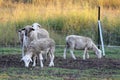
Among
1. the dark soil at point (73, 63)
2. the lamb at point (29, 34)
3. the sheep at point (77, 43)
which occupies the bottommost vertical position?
the dark soil at point (73, 63)

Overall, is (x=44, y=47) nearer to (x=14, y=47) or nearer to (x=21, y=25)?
(x=14, y=47)

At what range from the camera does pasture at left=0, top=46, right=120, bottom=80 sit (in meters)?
13.5

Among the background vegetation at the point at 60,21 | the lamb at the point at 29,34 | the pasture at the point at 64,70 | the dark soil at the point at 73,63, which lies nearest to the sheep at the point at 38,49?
the pasture at the point at 64,70

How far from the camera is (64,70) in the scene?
14789mm

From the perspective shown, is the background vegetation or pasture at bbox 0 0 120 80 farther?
the background vegetation

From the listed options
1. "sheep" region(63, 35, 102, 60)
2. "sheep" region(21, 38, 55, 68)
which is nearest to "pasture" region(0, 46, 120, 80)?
"sheep" region(21, 38, 55, 68)

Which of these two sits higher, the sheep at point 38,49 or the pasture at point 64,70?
the sheep at point 38,49

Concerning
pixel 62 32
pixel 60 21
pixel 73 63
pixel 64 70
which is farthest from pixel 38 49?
pixel 60 21

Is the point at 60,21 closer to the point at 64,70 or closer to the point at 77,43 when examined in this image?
the point at 77,43

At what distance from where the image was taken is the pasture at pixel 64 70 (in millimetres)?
13470

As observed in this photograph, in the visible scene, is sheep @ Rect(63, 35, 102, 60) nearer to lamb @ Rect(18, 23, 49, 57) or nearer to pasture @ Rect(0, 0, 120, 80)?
pasture @ Rect(0, 0, 120, 80)

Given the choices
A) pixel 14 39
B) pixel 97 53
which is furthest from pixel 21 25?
pixel 97 53

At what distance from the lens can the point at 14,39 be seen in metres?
23.5

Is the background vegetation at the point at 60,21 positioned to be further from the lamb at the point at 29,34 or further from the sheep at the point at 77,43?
the lamb at the point at 29,34
